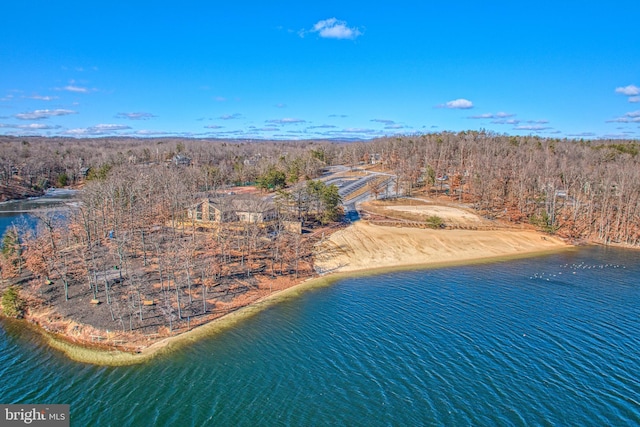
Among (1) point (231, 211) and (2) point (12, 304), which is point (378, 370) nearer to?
(2) point (12, 304)

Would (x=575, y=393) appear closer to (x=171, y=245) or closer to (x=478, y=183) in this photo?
(x=171, y=245)

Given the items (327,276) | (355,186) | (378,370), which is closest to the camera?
(378,370)

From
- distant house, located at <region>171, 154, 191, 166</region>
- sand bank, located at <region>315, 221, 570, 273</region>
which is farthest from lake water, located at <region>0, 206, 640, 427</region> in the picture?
distant house, located at <region>171, 154, 191, 166</region>

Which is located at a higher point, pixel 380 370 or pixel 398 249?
pixel 398 249

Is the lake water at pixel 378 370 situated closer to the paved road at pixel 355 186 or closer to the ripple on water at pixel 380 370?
the ripple on water at pixel 380 370

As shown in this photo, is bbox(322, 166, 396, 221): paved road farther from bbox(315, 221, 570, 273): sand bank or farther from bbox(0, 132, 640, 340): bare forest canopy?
bbox(315, 221, 570, 273): sand bank

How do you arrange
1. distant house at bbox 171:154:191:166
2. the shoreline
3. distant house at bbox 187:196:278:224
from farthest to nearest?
distant house at bbox 171:154:191:166 < distant house at bbox 187:196:278:224 < the shoreline

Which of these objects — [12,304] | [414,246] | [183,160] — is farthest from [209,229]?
[183,160]
